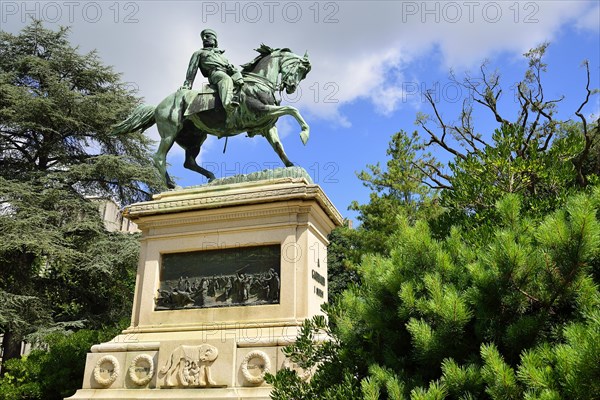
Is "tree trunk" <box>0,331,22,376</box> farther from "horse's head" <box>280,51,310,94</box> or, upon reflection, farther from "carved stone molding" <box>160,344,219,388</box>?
"horse's head" <box>280,51,310,94</box>

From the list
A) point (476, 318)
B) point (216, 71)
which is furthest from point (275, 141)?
point (476, 318)

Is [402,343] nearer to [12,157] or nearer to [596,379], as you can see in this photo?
[596,379]

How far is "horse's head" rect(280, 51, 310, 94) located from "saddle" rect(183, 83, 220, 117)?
1378mm

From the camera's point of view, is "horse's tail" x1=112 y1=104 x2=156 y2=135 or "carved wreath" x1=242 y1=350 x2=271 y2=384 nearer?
"carved wreath" x1=242 y1=350 x2=271 y2=384

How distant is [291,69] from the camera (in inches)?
425

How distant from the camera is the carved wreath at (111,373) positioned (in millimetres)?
8625

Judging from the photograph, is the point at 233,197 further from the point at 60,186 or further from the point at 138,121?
the point at 60,186

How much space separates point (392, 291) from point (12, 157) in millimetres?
24622

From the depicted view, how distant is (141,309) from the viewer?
30.4 feet

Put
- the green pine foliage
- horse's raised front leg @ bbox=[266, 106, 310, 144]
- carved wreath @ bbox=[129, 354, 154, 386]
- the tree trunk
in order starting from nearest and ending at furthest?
the green pine foliage → carved wreath @ bbox=[129, 354, 154, 386] → horse's raised front leg @ bbox=[266, 106, 310, 144] → the tree trunk

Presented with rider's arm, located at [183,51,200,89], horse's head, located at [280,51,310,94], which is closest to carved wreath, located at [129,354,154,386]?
rider's arm, located at [183,51,200,89]

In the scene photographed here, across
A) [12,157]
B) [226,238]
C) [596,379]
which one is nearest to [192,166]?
[226,238]

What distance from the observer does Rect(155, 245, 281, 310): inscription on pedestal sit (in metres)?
8.66

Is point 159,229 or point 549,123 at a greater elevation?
point 549,123
